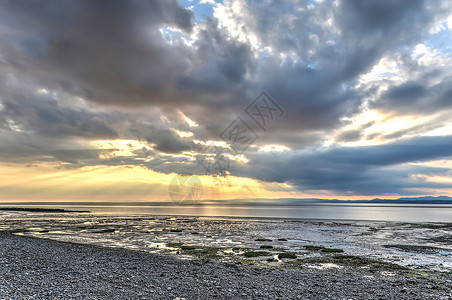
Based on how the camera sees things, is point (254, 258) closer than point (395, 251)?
Yes

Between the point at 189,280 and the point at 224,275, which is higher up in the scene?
the point at 189,280

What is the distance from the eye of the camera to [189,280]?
17.8m

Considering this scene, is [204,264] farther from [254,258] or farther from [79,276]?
[79,276]

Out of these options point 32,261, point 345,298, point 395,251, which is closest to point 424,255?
point 395,251

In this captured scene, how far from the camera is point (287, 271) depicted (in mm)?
21625

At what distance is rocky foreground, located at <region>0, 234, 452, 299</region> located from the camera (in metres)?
14.7

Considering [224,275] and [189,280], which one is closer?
[189,280]

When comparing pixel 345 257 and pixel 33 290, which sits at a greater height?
pixel 33 290

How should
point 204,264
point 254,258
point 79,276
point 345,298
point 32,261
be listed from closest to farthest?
point 345,298
point 79,276
point 32,261
point 204,264
point 254,258

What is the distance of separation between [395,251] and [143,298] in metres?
31.5

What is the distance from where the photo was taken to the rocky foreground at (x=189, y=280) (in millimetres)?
14656

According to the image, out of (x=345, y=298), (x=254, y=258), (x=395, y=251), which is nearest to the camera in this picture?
(x=345, y=298)

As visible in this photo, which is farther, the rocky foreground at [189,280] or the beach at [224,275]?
the beach at [224,275]

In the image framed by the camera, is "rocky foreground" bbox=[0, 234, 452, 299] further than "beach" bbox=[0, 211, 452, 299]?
No
